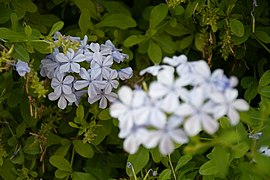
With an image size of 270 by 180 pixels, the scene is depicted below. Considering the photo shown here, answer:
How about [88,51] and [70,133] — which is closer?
[88,51]

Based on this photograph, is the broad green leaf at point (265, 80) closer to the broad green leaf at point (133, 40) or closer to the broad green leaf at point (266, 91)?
the broad green leaf at point (266, 91)

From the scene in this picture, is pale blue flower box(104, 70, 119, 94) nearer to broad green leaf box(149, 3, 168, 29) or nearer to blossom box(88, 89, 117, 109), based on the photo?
blossom box(88, 89, 117, 109)

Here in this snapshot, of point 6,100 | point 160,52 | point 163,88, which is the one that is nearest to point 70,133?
point 6,100

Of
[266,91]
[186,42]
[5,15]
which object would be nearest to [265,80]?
[266,91]

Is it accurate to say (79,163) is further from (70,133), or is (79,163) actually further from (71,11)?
(71,11)

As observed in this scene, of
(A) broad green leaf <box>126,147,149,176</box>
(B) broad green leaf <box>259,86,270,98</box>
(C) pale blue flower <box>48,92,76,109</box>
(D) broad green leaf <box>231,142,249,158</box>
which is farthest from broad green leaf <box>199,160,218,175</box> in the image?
(C) pale blue flower <box>48,92,76,109</box>

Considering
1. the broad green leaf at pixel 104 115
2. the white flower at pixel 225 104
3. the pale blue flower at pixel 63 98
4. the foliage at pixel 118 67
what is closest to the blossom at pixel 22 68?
the foliage at pixel 118 67
